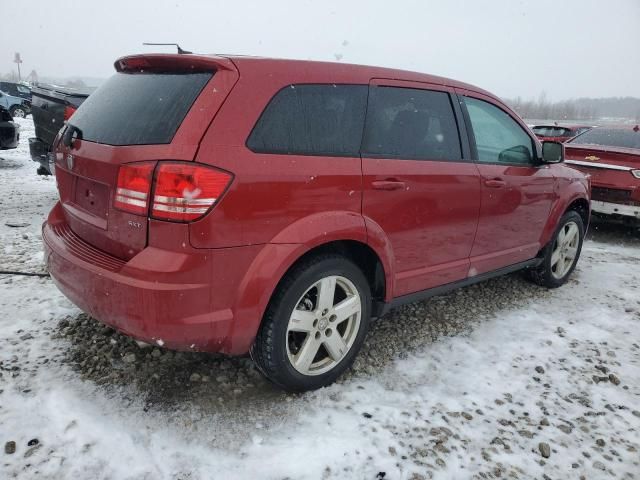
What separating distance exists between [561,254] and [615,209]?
2.21 m

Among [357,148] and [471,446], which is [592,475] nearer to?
[471,446]

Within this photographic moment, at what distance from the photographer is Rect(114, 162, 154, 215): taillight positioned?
6.70 ft

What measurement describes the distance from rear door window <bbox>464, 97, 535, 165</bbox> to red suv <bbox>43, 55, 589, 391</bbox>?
0.16m

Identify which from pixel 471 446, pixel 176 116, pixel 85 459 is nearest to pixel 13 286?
pixel 85 459

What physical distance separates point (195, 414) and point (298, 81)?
1727 millimetres

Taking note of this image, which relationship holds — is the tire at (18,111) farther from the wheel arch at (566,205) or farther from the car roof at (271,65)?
the wheel arch at (566,205)

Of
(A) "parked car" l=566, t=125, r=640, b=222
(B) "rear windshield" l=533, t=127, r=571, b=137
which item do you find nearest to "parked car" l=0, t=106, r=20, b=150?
(A) "parked car" l=566, t=125, r=640, b=222

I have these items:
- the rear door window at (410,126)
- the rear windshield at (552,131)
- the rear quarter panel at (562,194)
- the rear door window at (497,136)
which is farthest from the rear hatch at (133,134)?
the rear windshield at (552,131)

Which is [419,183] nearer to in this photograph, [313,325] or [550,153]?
[313,325]

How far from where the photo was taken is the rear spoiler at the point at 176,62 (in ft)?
7.23

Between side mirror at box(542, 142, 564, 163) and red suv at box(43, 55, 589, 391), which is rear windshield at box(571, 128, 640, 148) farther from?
red suv at box(43, 55, 589, 391)

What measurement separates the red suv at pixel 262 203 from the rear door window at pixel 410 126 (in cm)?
1

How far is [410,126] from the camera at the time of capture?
2.94m

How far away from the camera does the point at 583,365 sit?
3164mm
